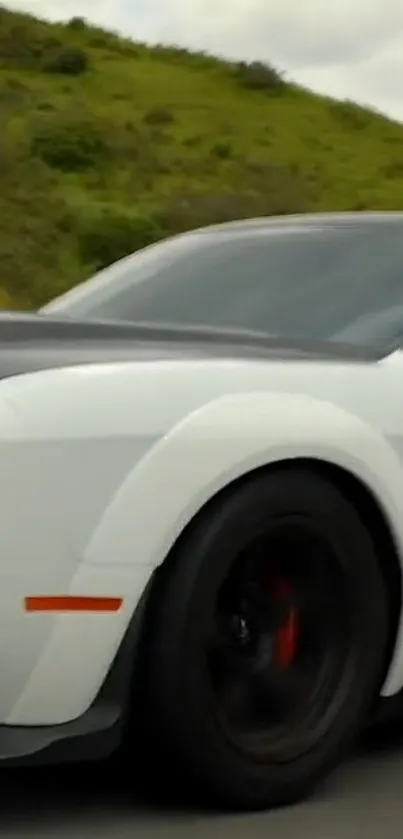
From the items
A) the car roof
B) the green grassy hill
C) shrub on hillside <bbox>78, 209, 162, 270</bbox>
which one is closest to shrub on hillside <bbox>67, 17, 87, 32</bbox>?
the green grassy hill

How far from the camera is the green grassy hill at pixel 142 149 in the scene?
114 ft

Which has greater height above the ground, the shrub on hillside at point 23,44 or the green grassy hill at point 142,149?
the shrub on hillside at point 23,44

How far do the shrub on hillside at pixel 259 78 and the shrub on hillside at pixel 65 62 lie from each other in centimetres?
534

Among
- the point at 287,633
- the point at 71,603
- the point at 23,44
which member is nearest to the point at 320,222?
the point at 287,633

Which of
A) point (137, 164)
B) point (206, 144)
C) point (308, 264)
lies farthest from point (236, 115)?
point (308, 264)

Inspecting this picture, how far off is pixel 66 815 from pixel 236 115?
4559 centimetres

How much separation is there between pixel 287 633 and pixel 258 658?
93 millimetres

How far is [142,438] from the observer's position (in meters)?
3.53

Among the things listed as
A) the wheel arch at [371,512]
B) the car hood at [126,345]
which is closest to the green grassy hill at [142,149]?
the car hood at [126,345]

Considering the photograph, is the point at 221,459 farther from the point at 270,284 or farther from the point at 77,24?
the point at 77,24

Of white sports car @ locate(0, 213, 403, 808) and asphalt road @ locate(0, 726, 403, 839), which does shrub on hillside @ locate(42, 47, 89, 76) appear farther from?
asphalt road @ locate(0, 726, 403, 839)

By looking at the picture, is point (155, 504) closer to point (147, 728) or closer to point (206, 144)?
point (147, 728)

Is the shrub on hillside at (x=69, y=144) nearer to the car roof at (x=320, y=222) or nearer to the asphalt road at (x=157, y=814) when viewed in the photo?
the car roof at (x=320, y=222)

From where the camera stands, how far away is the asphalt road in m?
3.61
